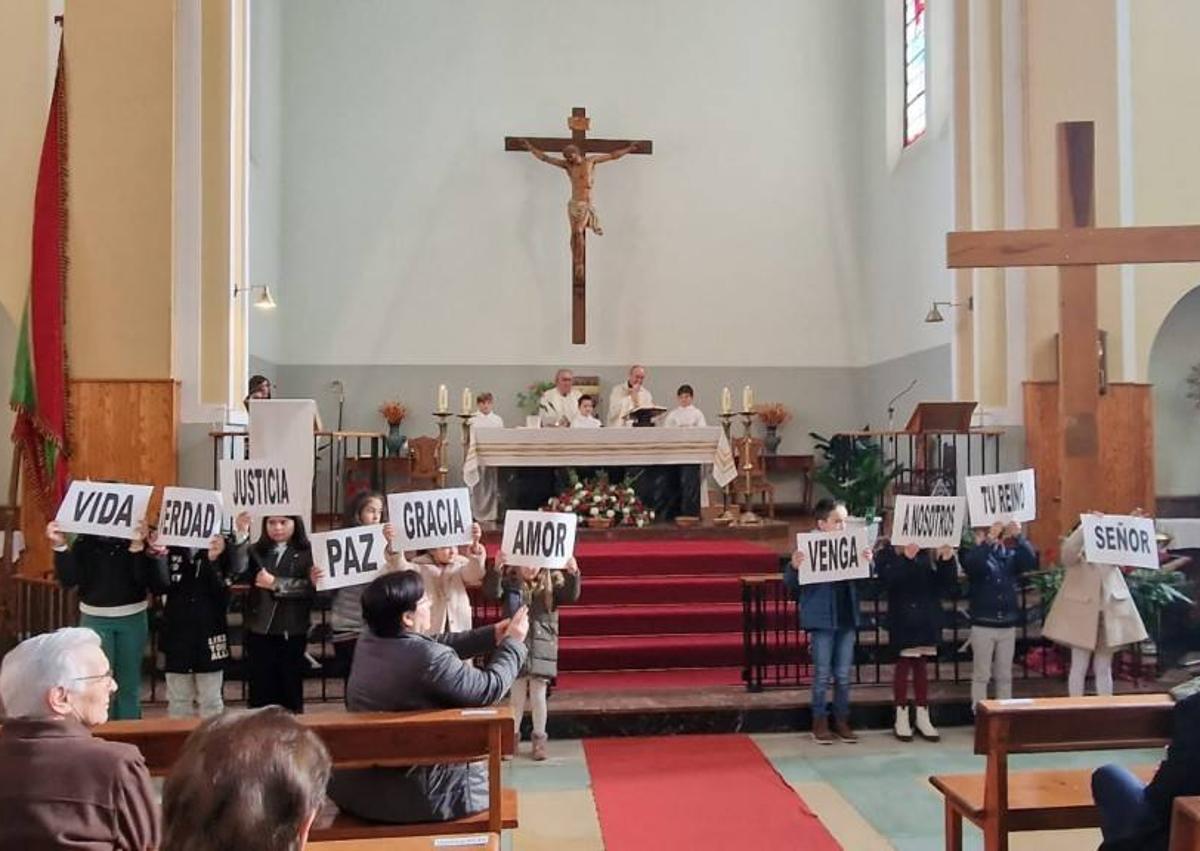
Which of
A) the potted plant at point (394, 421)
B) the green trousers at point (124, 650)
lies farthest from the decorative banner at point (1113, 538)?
the potted plant at point (394, 421)

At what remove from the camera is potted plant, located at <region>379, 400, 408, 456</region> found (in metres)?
12.4

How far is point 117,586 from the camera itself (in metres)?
5.22

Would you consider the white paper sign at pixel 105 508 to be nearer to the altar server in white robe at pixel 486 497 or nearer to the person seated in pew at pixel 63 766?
the person seated in pew at pixel 63 766

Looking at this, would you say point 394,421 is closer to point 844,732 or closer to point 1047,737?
point 844,732

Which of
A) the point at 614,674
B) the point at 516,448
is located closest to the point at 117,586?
the point at 614,674

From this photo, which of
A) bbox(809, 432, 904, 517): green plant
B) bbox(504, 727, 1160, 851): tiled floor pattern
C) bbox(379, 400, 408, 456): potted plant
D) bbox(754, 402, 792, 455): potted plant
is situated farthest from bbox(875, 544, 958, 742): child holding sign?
bbox(379, 400, 408, 456): potted plant

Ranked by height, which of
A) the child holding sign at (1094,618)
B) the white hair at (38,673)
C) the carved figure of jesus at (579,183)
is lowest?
the child holding sign at (1094,618)

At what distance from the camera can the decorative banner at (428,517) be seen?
16.5 feet

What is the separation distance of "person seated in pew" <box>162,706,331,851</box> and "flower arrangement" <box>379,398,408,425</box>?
440 inches

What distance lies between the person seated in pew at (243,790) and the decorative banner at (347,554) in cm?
324

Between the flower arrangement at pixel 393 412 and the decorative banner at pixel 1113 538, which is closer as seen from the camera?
the decorative banner at pixel 1113 538

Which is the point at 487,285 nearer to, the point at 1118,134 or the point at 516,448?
the point at 516,448

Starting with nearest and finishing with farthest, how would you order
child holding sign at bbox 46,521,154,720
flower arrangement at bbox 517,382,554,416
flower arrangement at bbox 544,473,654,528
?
child holding sign at bbox 46,521,154,720
flower arrangement at bbox 544,473,654,528
flower arrangement at bbox 517,382,554,416

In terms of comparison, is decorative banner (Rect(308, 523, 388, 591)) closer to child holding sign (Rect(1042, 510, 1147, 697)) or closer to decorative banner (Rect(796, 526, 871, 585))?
decorative banner (Rect(796, 526, 871, 585))
